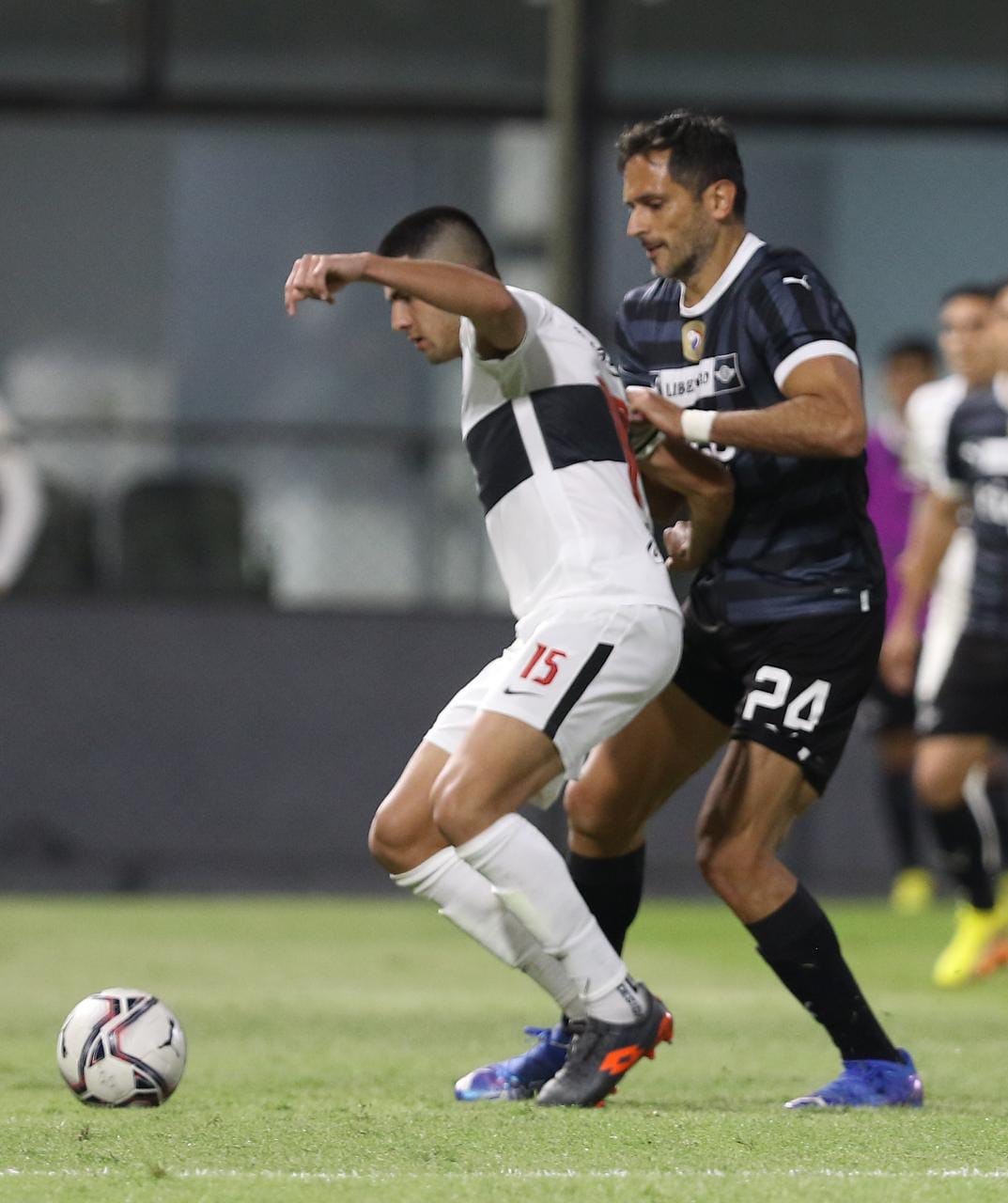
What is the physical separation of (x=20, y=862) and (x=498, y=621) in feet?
8.37

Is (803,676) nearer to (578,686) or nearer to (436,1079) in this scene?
(578,686)

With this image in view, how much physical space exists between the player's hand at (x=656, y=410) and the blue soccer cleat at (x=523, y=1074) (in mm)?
1290

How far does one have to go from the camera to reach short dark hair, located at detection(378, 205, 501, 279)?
5238mm

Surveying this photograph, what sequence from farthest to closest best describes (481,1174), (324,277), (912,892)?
(912,892), (324,277), (481,1174)

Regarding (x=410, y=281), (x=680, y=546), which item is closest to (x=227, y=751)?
(x=680, y=546)

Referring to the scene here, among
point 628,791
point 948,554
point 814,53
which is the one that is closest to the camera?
point 628,791

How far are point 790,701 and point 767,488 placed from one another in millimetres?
472

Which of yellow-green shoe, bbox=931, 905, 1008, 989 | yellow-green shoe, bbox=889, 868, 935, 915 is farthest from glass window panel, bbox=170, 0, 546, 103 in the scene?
yellow-green shoe, bbox=931, 905, 1008, 989

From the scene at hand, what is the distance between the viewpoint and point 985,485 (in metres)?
8.70

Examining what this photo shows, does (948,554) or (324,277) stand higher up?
(324,277)

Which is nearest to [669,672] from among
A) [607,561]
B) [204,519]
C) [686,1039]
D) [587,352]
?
[607,561]

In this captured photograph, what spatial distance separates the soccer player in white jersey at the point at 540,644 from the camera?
4992 mm

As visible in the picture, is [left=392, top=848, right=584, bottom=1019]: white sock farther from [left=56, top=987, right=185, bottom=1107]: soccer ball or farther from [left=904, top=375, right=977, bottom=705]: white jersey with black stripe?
[left=904, top=375, right=977, bottom=705]: white jersey with black stripe

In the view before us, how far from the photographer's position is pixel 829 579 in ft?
17.7
